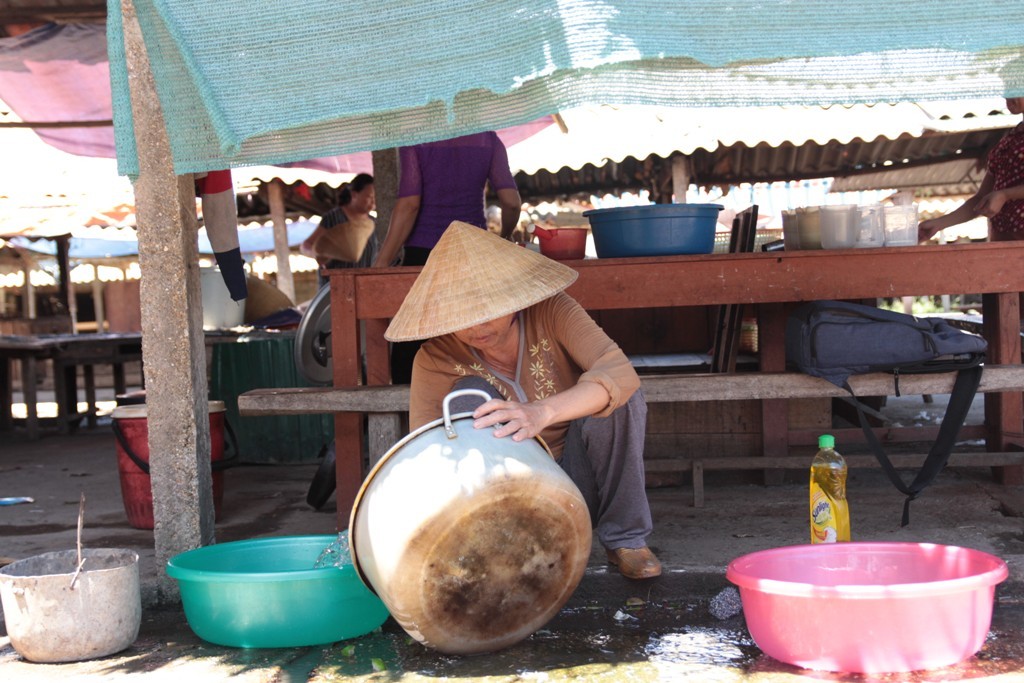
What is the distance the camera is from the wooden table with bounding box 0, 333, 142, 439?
8.70m

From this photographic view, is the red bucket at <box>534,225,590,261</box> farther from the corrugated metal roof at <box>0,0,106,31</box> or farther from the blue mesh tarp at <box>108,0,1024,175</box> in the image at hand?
the corrugated metal roof at <box>0,0,106,31</box>

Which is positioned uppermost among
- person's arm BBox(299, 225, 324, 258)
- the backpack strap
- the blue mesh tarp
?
the blue mesh tarp

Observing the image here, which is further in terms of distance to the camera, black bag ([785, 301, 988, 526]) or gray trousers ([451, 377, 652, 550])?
black bag ([785, 301, 988, 526])

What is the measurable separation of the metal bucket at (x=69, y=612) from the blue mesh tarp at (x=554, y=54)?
138 centimetres

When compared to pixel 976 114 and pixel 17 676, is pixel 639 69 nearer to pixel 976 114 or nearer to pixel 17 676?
pixel 17 676

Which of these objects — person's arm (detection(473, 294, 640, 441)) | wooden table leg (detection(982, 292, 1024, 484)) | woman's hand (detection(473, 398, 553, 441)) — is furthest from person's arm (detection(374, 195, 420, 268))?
wooden table leg (detection(982, 292, 1024, 484))

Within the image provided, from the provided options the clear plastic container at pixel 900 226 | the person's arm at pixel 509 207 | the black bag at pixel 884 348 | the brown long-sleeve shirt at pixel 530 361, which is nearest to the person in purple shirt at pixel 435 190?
the person's arm at pixel 509 207

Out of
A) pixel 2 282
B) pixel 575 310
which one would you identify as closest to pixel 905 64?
pixel 575 310

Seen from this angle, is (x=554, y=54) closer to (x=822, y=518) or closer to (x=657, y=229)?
(x=657, y=229)

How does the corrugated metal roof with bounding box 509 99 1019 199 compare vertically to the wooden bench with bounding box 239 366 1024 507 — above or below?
above

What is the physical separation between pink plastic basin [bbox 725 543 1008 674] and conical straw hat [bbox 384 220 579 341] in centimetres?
100

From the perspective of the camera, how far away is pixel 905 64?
2.94 m

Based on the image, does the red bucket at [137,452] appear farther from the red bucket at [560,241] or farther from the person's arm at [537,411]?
the person's arm at [537,411]

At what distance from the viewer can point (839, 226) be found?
4.07 m
